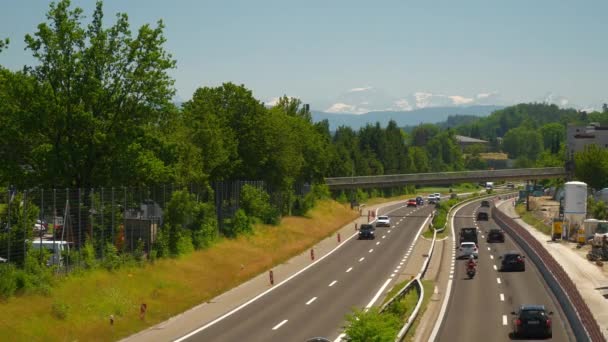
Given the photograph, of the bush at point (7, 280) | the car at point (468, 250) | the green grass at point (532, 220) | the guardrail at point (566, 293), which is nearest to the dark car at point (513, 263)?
the guardrail at point (566, 293)

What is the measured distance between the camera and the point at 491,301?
157 ft

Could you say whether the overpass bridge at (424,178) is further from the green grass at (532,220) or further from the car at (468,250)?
the car at (468,250)

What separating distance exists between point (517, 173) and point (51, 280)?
12268 cm

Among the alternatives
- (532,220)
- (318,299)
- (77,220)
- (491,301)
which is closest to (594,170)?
(532,220)

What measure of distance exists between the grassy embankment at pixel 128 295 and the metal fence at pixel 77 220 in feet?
6.39

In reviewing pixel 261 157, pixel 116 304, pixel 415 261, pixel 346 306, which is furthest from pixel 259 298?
pixel 261 157

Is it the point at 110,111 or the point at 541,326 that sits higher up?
the point at 110,111

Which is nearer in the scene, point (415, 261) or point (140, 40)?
point (140, 40)

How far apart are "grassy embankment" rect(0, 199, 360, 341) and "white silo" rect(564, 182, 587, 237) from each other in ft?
115

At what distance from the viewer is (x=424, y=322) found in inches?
1572

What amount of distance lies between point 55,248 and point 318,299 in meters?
15.1

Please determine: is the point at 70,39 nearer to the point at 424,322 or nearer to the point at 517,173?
the point at 424,322

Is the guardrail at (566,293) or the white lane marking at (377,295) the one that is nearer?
the guardrail at (566,293)

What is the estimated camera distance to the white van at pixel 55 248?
139ft
